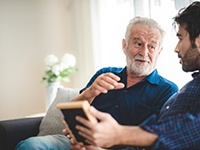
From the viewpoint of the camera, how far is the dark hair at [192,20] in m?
1.20

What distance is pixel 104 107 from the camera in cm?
173

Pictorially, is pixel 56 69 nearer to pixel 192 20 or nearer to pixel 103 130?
pixel 192 20

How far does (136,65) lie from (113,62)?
3.21 feet

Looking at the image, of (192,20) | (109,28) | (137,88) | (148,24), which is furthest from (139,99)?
(109,28)

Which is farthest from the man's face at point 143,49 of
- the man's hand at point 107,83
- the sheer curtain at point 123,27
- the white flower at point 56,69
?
the white flower at point 56,69

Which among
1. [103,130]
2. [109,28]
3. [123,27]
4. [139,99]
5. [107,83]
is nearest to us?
[103,130]

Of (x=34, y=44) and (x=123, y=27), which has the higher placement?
(x=123, y=27)

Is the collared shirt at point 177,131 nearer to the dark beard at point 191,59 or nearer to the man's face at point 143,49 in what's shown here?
the dark beard at point 191,59

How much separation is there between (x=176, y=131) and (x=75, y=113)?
319 millimetres

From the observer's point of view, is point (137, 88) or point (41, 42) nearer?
point (137, 88)

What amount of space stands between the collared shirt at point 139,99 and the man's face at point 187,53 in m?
0.36

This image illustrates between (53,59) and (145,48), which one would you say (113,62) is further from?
(145,48)

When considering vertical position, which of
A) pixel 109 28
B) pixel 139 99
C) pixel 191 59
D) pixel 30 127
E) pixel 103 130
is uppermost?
pixel 109 28

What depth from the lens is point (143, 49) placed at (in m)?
1.70
